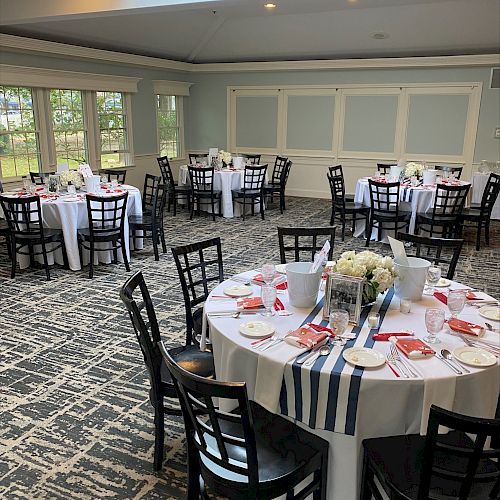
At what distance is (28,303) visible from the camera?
183 inches

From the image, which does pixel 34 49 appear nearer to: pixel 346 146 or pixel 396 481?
pixel 346 146

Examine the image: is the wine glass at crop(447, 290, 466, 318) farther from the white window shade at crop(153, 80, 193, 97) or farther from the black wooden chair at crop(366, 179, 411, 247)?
the white window shade at crop(153, 80, 193, 97)

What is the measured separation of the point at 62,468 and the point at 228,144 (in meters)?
9.64

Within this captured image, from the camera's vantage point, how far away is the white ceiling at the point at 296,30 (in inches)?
301

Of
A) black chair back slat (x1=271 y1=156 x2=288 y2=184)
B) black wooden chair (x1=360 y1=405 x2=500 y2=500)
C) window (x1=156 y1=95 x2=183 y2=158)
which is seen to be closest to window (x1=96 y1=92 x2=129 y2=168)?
window (x1=156 y1=95 x2=183 y2=158)

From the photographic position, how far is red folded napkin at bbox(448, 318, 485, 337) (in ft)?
7.34

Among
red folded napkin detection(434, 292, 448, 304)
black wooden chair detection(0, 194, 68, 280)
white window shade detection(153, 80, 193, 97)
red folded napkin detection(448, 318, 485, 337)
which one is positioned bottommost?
black wooden chair detection(0, 194, 68, 280)

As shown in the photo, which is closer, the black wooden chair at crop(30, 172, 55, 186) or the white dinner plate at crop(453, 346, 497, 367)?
the white dinner plate at crop(453, 346, 497, 367)

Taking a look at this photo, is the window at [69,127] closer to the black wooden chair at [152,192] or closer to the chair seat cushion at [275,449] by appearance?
the black wooden chair at [152,192]

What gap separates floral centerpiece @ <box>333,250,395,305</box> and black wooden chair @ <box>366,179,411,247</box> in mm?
4059

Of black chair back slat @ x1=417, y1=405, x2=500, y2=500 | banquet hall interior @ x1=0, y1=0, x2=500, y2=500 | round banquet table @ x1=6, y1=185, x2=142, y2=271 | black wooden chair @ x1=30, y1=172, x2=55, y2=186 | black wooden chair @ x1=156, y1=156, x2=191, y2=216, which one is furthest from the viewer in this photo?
black wooden chair @ x1=156, y1=156, x2=191, y2=216

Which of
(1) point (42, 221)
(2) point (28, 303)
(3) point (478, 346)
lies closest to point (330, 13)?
(1) point (42, 221)

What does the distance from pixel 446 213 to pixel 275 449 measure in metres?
5.43

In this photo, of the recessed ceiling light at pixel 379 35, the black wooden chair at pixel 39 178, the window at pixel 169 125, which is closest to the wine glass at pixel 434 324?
the black wooden chair at pixel 39 178
